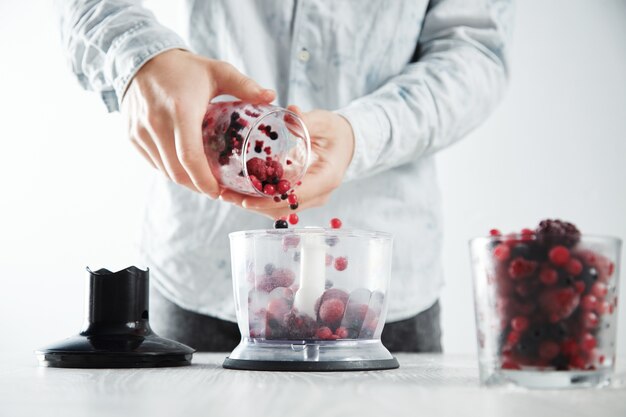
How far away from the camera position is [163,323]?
1174 millimetres

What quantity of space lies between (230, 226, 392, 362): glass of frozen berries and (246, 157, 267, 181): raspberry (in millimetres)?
113

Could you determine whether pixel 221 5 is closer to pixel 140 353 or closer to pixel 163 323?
pixel 163 323

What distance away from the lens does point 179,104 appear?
845 millimetres

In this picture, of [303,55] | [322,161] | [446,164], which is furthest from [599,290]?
[446,164]

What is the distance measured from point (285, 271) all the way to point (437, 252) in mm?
593

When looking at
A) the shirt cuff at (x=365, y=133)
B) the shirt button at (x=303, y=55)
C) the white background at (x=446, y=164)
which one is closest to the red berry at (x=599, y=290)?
the shirt cuff at (x=365, y=133)

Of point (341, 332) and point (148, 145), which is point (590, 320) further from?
point (148, 145)

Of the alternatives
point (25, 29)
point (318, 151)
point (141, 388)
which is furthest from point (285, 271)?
point (25, 29)

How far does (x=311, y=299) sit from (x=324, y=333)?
0.03m

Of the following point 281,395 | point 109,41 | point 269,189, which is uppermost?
point 109,41

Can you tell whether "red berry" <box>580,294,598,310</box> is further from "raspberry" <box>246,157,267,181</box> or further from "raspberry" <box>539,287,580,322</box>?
"raspberry" <box>246,157,267,181</box>

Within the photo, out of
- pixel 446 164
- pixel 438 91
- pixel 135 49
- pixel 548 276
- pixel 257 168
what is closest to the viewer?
pixel 548 276

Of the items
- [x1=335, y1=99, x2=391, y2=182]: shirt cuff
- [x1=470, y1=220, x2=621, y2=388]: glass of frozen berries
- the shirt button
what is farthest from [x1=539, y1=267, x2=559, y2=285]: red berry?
the shirt button

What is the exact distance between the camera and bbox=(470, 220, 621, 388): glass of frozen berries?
20.3 inches
